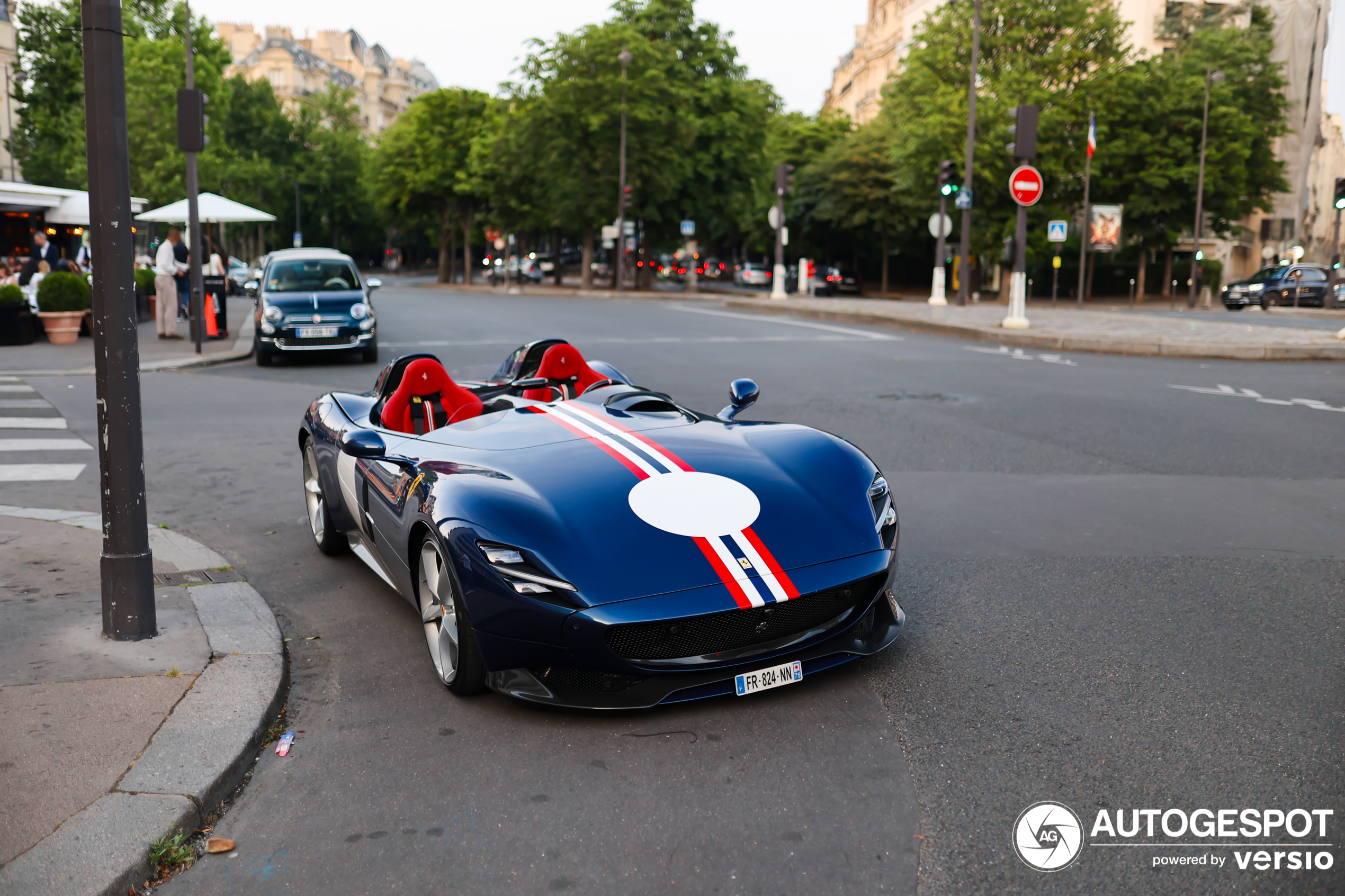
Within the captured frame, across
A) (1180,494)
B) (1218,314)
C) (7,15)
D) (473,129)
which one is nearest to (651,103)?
Result: (473,129)

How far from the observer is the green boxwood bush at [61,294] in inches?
763

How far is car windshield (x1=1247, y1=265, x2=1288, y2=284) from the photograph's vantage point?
38969 millimetres

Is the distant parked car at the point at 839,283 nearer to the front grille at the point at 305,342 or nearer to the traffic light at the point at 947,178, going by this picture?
the traffic light at the point at 947,178

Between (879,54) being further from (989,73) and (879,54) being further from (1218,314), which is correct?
(1218,314)

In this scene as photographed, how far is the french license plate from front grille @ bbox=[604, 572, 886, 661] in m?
0.10

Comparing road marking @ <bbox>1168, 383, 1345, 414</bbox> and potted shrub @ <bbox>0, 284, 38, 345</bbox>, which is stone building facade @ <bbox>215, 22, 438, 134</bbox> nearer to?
potted shrub @ <bbox>0, 284, 38, 345</bbox>

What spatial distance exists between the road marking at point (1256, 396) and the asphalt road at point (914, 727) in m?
3.78

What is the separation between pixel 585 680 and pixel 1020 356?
1526cm

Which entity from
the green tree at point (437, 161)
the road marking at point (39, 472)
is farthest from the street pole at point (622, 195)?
the road marking at point (39, 472)

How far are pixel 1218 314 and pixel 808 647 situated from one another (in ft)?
102

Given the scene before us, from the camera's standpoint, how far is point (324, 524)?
618 centimetres

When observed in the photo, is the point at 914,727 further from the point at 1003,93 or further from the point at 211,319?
the point at 1003,93

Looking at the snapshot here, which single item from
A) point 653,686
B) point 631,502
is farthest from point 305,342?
point 653,686

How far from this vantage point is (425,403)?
19.0ft
